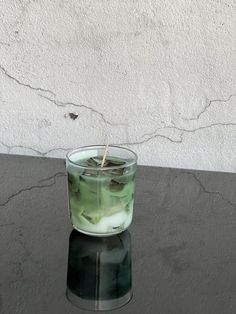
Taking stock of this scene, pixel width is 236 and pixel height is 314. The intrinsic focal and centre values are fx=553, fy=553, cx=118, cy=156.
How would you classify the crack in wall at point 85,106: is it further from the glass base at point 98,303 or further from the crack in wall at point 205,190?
the glass base at point 98,303

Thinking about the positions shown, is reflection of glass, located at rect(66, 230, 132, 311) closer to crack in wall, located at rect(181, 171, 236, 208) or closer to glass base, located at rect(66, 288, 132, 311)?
glass base, located at rect(66, 288, 132, 311)

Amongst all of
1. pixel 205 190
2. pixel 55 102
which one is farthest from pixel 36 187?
pixel 205 190

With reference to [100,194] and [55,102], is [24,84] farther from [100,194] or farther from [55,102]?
[100,194]

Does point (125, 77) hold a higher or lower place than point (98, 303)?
higher

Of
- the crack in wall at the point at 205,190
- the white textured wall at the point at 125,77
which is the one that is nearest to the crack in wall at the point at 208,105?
the white textured wall at the point at 125,77

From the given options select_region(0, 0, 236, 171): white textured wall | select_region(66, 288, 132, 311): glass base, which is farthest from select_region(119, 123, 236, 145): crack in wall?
select_region(66, 288, 132, 311): glass base

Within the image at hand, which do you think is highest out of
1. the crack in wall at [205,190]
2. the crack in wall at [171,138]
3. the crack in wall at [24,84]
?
the crack in wall at [24,84]
